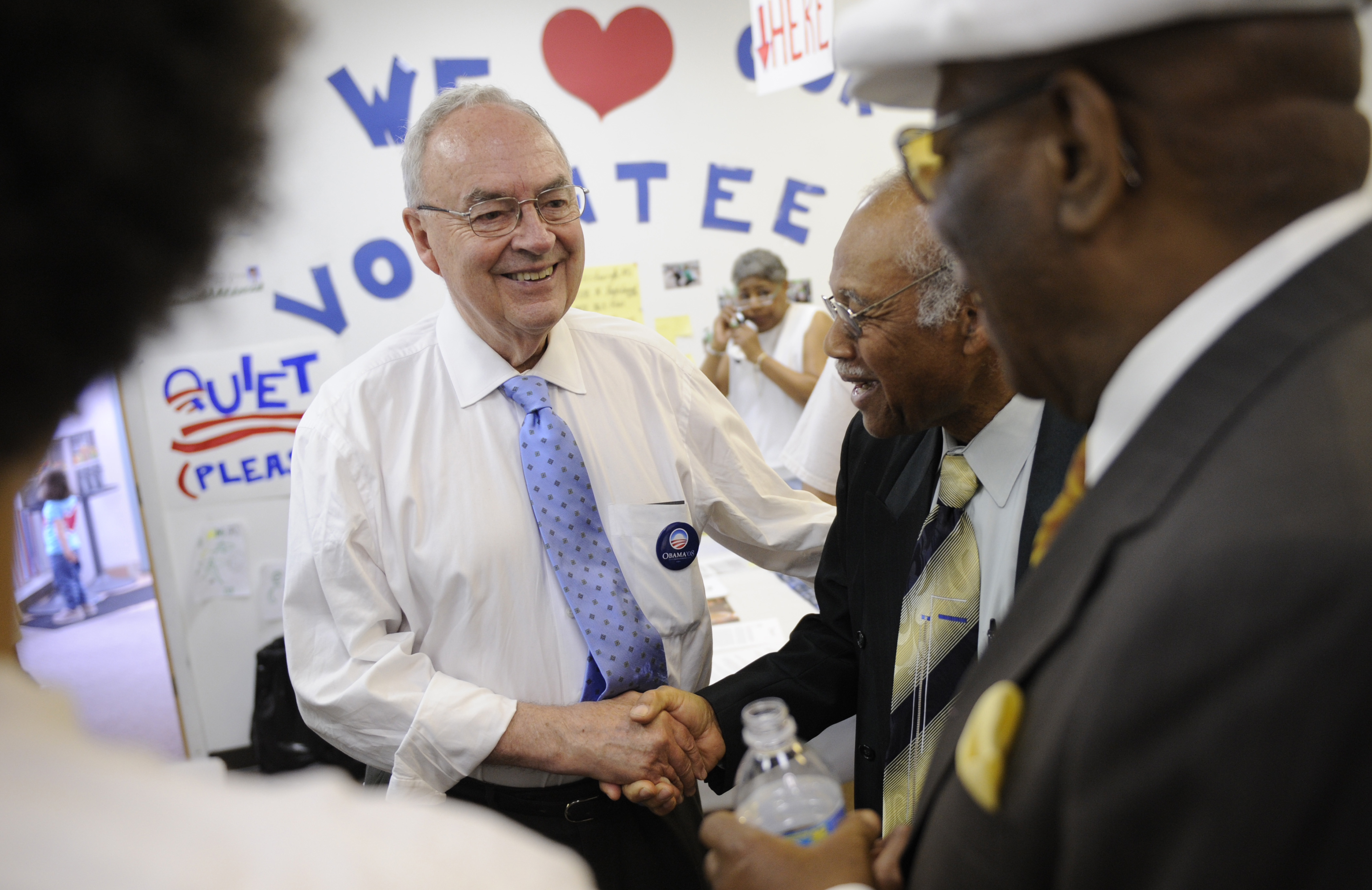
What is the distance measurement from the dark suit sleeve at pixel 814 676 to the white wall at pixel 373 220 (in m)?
2.83

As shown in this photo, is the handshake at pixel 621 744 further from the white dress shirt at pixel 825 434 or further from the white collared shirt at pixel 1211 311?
the white dress shirt at pixel 825 434

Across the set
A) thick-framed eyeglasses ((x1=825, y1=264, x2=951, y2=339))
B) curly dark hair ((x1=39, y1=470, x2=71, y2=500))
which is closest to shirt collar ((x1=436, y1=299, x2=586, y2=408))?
thick-framed eyeglasses ((x1=825, y1=264, x2=951, y2=339))

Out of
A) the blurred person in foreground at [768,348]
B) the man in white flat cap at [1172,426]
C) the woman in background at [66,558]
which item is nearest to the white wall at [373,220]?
the blurred person in foreground at [768,348]

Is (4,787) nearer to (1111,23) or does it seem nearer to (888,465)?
(1111,23)

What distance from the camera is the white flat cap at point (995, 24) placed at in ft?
1.80

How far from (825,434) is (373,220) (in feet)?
7.55

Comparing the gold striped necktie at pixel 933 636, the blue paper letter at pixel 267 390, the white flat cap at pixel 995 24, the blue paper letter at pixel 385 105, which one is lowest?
the gold striped necktie at pixel 933 636

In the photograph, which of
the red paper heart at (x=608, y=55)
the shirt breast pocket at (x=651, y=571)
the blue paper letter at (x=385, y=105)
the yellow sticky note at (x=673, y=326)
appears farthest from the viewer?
the yellow sticky note at (x=673, y=326)

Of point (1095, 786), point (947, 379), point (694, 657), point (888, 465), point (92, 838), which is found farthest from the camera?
point (694, 657)

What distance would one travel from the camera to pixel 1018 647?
2.14ft

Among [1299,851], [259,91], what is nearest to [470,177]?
[259,91]

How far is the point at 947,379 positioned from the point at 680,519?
569mm

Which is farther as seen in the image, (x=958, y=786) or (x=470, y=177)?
(x=470, y=177)

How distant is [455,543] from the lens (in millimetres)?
1495
